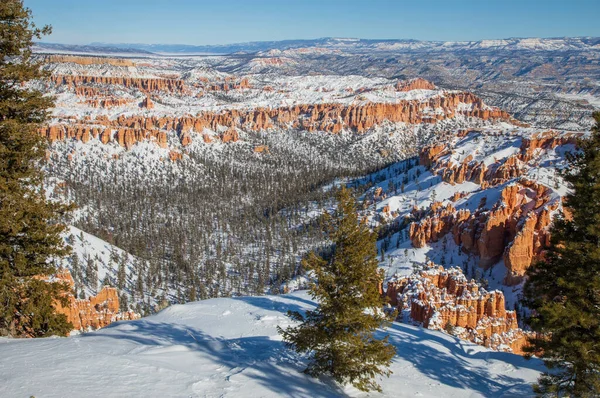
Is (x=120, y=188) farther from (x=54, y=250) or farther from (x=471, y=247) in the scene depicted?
(x=54, y=250)

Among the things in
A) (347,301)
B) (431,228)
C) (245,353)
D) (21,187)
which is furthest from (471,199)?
(21,187)

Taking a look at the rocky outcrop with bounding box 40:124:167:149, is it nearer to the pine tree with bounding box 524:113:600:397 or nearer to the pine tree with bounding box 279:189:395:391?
the pine tree with bounding box 279:189:395:391

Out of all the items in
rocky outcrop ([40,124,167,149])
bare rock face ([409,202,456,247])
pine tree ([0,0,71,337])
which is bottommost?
bare rock face ([409,202,456,247])

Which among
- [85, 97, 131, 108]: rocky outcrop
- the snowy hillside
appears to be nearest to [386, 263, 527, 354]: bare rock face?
the snowy hillside

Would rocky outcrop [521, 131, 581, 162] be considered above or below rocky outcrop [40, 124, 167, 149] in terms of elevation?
above

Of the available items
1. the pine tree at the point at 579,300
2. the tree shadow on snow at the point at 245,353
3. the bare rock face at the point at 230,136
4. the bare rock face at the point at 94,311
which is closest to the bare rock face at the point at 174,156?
the bare rock face at the point at 230,136

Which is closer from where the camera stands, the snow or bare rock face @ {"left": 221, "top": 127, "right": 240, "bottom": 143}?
the snow

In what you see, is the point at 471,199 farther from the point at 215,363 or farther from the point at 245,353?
the point at 215,363
